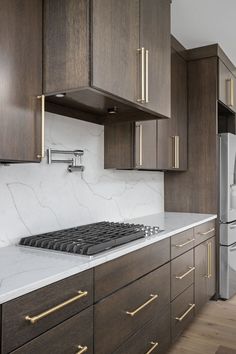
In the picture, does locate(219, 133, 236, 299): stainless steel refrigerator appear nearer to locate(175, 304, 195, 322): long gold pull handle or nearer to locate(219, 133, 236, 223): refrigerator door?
locate(219, 133, 236, 223): refrigerator door

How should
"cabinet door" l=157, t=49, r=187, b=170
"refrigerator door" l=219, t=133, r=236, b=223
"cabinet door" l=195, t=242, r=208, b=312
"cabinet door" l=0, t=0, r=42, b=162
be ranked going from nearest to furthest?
1. "cabinet door" l=0, t=0, r=42, b=162
2. "cabinet door" l=195, t=242, r=208, b=312
3. "cabinet door" l=157, t=49, r=187, b=170
4. "refrigerator door" l=219, t=133, r=236, b=223

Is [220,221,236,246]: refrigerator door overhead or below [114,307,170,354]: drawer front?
overhead

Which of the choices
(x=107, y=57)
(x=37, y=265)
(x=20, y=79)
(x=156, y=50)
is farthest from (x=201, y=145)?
(x=37, y=265)

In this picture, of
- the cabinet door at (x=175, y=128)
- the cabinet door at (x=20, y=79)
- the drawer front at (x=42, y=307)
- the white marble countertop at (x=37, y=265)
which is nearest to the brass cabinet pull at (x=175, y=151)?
the cabinet door at (x=175, y=128)

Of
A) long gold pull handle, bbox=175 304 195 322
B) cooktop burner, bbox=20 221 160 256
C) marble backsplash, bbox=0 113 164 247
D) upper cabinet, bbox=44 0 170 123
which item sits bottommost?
long gold pull handle, bbox=175 304 195 322

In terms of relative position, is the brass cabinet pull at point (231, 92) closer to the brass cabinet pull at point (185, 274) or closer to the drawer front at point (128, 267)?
the brass cabinet pull at point (185, 274)

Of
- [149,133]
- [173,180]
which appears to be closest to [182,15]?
[149,133]

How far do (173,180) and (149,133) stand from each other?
102 centimetres

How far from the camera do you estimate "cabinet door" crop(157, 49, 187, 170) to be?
288 centimetres

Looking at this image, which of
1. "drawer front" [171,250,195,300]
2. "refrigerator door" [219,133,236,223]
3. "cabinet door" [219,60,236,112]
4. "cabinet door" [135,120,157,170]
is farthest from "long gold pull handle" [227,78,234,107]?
"drawer front" [171,250,195,300]

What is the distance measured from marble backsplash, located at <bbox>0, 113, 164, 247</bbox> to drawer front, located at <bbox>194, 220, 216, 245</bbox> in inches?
22.6

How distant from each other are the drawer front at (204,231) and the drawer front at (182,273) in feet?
0.65

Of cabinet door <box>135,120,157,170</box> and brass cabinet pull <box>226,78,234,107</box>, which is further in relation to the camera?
brass cabinet pull <box>226,78,234,107</box>

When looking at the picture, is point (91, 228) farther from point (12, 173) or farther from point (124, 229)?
point (12, 173)
